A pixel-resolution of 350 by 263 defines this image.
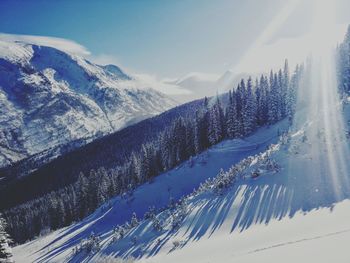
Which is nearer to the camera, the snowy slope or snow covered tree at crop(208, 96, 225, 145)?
the snowy slope

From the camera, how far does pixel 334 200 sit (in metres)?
22.1

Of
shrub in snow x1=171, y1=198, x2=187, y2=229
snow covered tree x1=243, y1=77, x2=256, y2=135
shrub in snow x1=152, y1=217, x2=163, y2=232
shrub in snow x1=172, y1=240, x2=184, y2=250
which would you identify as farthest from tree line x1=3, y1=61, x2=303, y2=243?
shrub in snow x1=172, y1=240, x2=184, y2=250

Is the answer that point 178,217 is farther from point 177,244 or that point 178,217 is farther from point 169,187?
point 169,187

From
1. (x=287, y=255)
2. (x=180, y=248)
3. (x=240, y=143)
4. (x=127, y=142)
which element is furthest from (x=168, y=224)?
(x=127, y=142)

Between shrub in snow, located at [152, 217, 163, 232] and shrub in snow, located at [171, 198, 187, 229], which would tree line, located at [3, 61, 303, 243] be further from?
shrub in snow, located at [171, 198, 187, 229]

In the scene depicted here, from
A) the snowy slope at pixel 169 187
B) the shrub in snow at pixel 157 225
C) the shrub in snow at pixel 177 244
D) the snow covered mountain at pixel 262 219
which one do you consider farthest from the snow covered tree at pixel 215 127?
the shrub in snow at pixel 177 244

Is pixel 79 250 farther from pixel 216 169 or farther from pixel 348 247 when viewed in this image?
pixel 216 169

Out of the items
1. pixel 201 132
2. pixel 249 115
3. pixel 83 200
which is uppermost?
pixel 249 115

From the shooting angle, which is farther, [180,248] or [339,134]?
[339,134]

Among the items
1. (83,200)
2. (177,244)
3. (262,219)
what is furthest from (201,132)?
(262,219)

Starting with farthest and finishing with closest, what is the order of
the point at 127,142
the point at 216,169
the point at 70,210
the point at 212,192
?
the point at 127,142 → the point at 70,210 → the point at 216,169 → the point at 212,192

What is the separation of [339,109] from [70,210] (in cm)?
7763

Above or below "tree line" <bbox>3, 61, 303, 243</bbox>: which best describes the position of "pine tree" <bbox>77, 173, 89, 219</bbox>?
below

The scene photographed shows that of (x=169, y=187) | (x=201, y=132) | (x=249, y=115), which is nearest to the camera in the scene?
(x=169, y=187)
